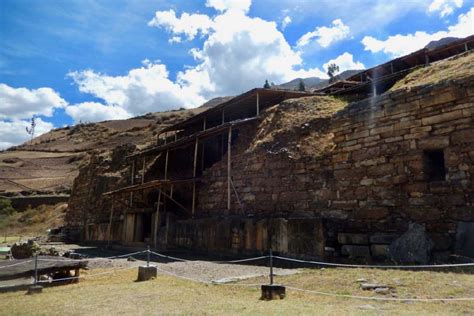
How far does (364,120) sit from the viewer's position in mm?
10898

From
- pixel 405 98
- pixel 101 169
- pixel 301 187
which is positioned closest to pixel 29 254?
pixel 301 187

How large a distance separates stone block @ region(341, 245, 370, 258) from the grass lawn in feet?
4.44

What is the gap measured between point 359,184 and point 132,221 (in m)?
13.2

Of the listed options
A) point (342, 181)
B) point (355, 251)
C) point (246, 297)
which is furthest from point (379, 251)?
point (246, 297)

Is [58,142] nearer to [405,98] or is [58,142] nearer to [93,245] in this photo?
[93,245]

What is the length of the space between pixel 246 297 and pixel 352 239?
13.8ft

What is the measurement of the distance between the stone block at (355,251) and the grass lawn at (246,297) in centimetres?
135

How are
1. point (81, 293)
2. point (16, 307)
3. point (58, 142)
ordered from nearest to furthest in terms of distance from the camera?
point (16, 307)
point (81, 293)
point (58, 142)

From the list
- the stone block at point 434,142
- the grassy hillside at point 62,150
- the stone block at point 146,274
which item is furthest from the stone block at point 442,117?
the grassy hillside at point 62,150

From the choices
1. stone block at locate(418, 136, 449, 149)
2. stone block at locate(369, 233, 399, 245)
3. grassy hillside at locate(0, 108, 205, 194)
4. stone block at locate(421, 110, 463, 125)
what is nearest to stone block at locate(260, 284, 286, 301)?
stone block at locate(369, 233, 399, 245)

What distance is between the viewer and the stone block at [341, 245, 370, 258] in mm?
9617

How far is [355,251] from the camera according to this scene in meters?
9.76

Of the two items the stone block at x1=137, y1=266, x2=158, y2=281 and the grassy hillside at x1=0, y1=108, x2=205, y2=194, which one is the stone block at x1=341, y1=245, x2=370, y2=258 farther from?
the grassy hillside at x1=0, y1=108, x2=205, y2=194

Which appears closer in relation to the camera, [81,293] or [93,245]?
[81,293]
